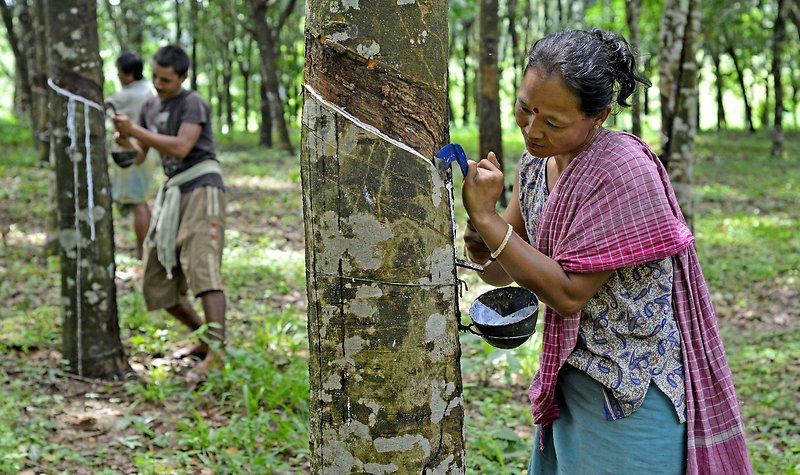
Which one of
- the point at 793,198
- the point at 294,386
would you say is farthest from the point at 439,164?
the point at 793,198

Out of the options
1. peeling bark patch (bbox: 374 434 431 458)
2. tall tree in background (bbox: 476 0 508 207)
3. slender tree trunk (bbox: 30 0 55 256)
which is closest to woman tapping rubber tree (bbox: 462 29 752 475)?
peeling bark patch (bbox: 374 434 431 458)

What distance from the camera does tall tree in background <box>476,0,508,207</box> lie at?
30.3ft

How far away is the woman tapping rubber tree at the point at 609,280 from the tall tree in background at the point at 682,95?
509 centimetres

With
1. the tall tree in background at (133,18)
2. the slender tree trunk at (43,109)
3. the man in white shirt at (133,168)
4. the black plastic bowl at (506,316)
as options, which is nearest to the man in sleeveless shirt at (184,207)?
the slender tree trunk at (43,109)

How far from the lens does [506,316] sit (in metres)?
2.12

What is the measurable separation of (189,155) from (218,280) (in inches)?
31.2

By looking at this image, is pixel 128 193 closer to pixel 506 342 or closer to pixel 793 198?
pixel 506 342

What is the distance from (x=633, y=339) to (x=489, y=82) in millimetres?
7771

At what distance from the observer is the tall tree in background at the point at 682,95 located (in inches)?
277

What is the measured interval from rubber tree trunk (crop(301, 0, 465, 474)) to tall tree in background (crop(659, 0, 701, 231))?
18.2 feet

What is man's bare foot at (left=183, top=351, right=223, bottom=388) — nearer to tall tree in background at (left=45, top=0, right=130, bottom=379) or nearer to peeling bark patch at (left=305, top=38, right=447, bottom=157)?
tall tree in background at (left=45, top=0, right=130, bottom=379)

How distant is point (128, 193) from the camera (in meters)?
7.48

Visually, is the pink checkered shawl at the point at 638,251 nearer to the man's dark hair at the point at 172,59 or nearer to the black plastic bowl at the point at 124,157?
the man's dark hair at the point at 172,59

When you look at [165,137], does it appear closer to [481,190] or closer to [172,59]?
[172,59]
